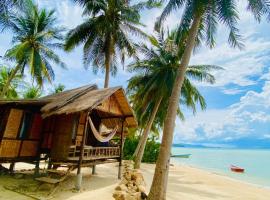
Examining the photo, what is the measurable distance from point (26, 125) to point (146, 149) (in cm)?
1553

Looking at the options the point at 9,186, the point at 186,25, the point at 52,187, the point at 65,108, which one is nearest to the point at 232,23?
the point at 186,25

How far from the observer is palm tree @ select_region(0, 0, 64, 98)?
19.7m

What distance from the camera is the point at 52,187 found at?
29.9 ft

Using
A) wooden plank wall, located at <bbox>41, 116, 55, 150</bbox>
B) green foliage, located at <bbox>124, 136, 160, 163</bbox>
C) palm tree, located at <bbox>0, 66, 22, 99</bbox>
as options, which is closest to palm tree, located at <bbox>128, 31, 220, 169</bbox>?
green foliage, located at <bbox>124, 136, 160, 163</bbox>

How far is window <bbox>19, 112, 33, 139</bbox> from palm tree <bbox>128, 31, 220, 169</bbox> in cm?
832

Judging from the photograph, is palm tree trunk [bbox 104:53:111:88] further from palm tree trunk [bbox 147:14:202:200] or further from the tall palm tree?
palm tree trunk [bbox 147:14:202:200]

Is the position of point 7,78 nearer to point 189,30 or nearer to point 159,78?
point 159,78

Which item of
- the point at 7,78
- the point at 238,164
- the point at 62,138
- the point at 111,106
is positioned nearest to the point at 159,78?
the point at 111,106

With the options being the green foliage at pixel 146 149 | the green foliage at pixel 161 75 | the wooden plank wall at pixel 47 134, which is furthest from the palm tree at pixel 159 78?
the wooden plank wall at pixel 47 134

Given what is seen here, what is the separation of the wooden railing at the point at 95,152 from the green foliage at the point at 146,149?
11.5 metres

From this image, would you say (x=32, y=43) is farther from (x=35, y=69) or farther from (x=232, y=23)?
(x=232, y=23)

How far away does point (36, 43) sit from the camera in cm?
2067

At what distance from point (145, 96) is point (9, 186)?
1109cm

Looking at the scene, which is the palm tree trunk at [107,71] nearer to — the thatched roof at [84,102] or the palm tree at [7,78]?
the thatched roof at [84,102]
